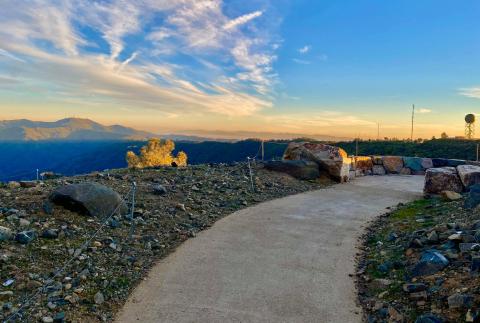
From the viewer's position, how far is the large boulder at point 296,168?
17516 millimetres

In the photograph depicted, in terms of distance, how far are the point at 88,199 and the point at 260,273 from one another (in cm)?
481

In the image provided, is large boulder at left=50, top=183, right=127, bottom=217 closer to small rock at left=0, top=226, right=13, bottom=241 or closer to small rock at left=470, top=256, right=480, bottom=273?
small rock at left=0, top=226, right=13, bottom=241

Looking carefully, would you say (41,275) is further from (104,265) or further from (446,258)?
(446,258)

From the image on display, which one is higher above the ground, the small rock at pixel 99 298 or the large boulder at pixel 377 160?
the large boulder at pixel 377 160

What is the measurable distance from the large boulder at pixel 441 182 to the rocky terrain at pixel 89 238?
665cm

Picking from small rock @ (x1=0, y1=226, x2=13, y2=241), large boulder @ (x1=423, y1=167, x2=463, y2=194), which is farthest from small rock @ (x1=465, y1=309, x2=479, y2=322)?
large boulder @ (x1=423, y1=167, x2=463, y2=194)

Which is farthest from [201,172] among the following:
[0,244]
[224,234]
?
[0,244]

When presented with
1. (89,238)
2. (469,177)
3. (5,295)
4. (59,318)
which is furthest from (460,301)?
(469,177)

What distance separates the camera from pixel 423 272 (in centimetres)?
614

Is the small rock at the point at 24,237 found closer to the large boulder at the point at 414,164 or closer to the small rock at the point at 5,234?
the small rock at the point at 5,234

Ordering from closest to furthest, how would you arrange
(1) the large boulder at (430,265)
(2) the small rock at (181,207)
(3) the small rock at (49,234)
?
(1) the large boulder at (430,265) → (3) the small rock at (49,234) → (2) the small rock at (181,207)

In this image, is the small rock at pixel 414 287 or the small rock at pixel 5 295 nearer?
the small rock at pixel 5 295

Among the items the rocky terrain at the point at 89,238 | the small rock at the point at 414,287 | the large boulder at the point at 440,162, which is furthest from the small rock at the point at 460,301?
the large boulder at the point at 440,162

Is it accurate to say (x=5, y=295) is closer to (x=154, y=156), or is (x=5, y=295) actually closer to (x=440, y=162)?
(x=440, y=162)
